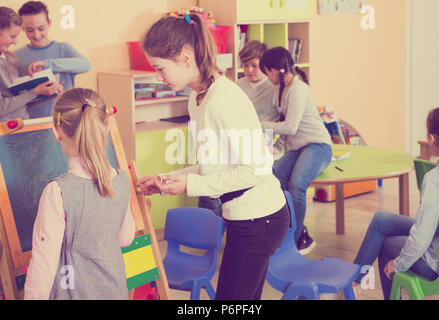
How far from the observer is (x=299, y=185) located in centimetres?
355

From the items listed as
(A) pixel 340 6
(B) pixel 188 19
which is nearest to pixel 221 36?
(A) pixel 340 6

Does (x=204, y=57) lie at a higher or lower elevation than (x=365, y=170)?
higher

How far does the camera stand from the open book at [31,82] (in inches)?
125

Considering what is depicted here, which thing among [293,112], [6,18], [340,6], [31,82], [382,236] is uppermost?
[340,6]

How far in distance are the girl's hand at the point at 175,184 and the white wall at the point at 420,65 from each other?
4.95m

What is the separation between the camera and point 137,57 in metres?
4.21

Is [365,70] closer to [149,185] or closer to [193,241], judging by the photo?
[193,241]

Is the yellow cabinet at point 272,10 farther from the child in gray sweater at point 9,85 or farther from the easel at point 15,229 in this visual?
the easel at point 15,229

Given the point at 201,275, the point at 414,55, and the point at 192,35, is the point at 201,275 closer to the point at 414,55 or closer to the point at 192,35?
the point at 192,35

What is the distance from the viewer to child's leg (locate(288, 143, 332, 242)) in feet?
11.6

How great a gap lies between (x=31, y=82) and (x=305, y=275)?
1783mm

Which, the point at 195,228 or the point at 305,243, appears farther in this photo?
the point at 305,243

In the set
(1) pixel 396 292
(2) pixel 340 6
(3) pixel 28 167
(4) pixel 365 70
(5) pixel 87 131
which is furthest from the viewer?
(4) pixel 365 70

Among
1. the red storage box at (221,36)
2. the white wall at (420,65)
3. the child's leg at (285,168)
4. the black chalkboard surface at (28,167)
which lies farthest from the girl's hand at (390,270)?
the white wall at (420,65)
